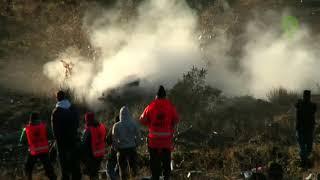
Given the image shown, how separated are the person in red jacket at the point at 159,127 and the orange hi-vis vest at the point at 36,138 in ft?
7.10

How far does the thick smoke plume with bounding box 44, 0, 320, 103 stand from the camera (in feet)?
72.7

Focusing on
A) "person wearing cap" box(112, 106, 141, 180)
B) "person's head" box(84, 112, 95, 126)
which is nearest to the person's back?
"person wearing cap" box(112, 106, 141, 180)

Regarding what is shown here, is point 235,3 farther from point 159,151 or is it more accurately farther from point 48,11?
point 159,151

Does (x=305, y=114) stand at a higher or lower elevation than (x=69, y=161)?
higher

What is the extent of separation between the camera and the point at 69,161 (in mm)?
10211

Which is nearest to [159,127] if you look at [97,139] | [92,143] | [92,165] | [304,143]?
[97,139]

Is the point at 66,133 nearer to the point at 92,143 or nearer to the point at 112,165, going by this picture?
the point at 92,143

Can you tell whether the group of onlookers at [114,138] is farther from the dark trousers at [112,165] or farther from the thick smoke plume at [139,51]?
the thick smoke plume at [139,51]

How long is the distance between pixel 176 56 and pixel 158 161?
14.7 meters

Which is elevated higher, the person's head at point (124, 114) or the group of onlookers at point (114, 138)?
the person's head at point (124, 114)

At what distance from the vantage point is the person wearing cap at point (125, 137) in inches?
410

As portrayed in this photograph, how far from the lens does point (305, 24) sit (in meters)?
34.5

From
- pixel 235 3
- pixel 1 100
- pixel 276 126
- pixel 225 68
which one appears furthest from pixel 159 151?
pixel 235 3

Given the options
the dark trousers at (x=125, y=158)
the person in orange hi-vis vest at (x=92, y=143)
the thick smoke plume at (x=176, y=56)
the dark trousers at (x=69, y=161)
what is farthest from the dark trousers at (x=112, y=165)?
the thick smoke plume at (x=176, y=56)
